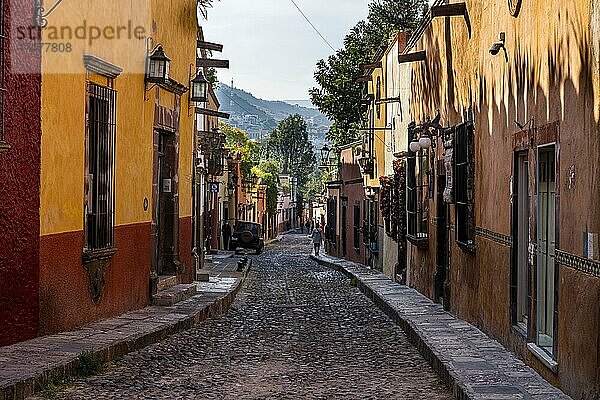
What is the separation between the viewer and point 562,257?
809 centimetres

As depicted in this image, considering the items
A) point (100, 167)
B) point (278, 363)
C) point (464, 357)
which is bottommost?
point (278, 363)

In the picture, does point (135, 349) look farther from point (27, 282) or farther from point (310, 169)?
point (310, 169)

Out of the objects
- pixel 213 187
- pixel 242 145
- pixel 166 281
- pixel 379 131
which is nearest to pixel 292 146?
pixel 242 145

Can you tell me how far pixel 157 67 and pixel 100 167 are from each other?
2824 mm

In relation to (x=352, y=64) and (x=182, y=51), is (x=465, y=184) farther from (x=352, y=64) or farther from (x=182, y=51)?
(x=352, y=64)

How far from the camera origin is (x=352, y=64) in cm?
4381

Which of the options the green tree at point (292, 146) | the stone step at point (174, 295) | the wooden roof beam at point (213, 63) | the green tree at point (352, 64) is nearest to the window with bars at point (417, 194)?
the wooden roof beam at point (213, 63)

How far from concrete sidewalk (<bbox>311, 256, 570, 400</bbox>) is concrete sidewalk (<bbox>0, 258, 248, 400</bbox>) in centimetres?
305

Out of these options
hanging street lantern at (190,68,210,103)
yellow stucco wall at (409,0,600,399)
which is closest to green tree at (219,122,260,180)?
hanging street lantern at (190,68,210,103)

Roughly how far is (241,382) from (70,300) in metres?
Result: 2.95

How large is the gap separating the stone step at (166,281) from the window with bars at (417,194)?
438 centimetres

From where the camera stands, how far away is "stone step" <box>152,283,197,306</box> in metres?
15.5

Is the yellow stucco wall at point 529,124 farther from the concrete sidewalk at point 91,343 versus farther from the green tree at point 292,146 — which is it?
the green tree at point 292,146

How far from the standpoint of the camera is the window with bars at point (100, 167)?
40.6ft
